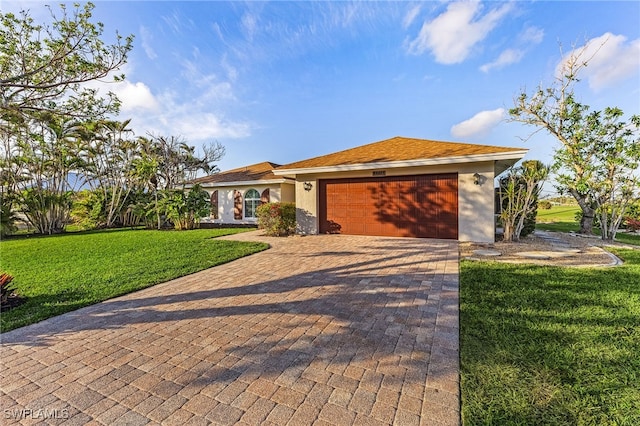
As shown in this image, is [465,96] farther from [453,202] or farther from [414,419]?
[414,419]

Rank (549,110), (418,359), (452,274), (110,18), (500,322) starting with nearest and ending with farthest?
(418,359) < (500,322) < (452,274) < (110,18) < (549,110)

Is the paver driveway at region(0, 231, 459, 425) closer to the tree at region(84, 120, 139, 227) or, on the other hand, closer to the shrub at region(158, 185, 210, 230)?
the shrub at region(158, 185, 210, 230)

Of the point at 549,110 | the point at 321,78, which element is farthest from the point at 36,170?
the point at 549,110

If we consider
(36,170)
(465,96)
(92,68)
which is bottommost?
(36,170)

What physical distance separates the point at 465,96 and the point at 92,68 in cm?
1391

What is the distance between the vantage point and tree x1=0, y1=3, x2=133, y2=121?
5582mm

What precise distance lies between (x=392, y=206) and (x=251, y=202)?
9660mm

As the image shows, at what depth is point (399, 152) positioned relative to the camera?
11250 millimetres

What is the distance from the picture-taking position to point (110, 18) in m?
6.59

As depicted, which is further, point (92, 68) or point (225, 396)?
point (92, 68)

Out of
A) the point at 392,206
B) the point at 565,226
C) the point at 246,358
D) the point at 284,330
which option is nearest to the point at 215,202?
the point at 392,206

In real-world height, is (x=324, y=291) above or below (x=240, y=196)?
below

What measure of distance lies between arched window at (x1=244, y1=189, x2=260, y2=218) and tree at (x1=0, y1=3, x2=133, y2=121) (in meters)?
10.8

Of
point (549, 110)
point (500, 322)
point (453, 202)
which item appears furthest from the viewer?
point (549, 110)
